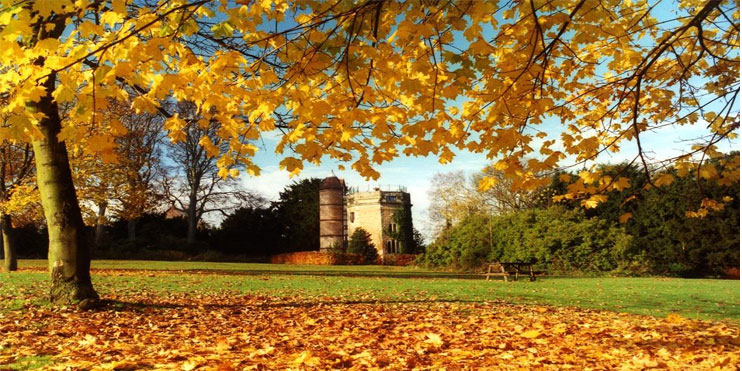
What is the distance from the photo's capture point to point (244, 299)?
8.84 metres

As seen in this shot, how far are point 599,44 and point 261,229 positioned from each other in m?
30.5

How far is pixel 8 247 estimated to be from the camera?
15531 mm

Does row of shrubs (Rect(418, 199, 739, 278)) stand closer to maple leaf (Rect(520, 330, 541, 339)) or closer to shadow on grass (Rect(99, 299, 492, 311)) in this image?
shadow on grass (Rect(99, 299, 492, 311))

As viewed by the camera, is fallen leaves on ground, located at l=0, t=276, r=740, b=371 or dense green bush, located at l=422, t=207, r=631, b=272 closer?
fallen leaves on ground, located at l=0, t=276, r=740, b=371

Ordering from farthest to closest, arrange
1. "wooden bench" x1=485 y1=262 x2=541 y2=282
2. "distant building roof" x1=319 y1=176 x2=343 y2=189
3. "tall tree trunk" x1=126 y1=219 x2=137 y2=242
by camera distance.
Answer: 1. "distant building roof" x1=319 y1=176 x2=343 y2=189
2. "tall tree trunk" x1=126 y1=219 x2=137 y2=242
3. "wooden bench" x1=485 y1=262 x2=541 y2=282

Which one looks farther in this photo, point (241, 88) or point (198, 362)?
point (241, 88)

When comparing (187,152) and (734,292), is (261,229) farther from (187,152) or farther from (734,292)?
(734,292)

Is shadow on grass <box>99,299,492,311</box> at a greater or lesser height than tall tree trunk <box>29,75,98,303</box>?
lesser

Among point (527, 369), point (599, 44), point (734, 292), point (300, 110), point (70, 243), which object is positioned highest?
point (599, 44)

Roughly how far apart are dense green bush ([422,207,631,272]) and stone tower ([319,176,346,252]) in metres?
15.2

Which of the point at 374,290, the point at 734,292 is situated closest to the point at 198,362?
the point at 374,290

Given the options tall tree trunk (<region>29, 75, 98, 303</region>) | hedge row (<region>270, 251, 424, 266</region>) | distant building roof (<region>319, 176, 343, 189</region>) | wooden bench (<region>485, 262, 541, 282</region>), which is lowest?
hedge row (<region>270, 251, 424, 266</region>)

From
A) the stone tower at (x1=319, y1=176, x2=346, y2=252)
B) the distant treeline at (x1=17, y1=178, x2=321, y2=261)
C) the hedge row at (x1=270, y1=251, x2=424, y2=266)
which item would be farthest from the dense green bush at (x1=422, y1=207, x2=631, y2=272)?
the stone tower at (x1=319, y1=176, x2=346, y2=252)

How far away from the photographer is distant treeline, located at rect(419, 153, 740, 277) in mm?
19734
